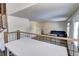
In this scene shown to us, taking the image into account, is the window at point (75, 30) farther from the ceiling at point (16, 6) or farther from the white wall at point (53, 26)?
the ceiling at point (16, 6)

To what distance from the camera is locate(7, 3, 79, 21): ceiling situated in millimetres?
1655

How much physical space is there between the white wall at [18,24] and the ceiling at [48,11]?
0.07 m

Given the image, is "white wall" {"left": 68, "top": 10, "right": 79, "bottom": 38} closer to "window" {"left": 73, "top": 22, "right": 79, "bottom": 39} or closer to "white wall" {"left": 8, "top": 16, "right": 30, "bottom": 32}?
"window" {"left": 73, "top": 22, "right": 79, "bottom": 39}

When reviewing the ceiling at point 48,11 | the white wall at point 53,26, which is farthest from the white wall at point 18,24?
the white wall at point 53,26

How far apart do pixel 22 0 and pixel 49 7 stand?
45 cm

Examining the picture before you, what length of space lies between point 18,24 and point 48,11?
537mm

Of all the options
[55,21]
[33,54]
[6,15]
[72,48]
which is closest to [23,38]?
[33,54]

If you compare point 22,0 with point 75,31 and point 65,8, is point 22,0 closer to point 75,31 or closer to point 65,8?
point 65,8

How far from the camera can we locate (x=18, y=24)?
172 centimetres

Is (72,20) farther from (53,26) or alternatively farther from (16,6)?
(16,6)

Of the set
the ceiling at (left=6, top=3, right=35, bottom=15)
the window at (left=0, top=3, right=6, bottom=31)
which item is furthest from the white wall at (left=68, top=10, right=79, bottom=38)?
the window at (left=0, top=3, right=6, bottom=31)

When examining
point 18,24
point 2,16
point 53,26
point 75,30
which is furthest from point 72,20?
point 2,16

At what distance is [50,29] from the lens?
5.69ft

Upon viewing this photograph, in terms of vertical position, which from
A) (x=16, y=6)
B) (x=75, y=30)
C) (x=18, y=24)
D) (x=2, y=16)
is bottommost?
(x=75, y=30)
